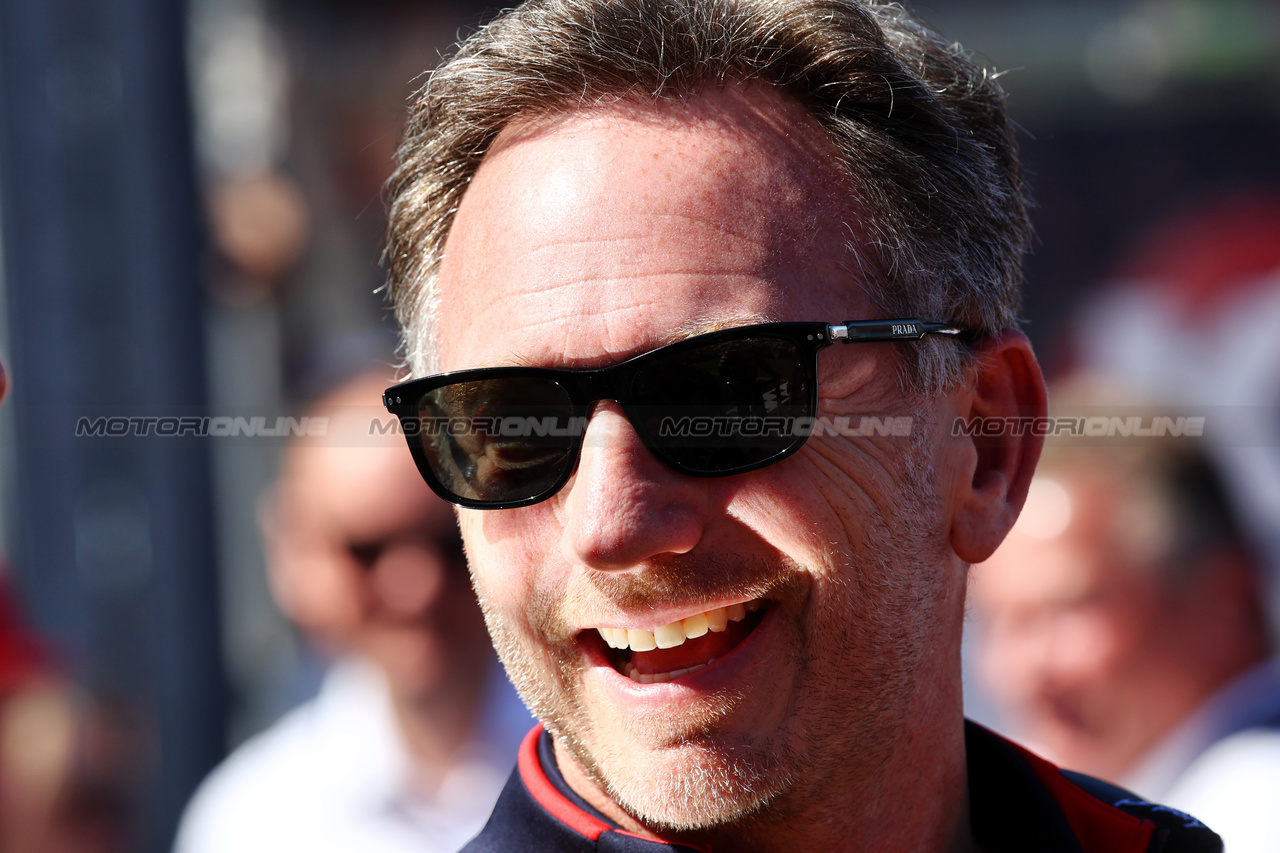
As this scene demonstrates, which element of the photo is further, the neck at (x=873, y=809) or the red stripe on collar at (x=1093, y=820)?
the red stripe on collar at (x=1093, y=820)

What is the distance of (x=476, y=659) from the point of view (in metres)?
3.72

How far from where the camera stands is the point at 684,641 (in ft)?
5.37

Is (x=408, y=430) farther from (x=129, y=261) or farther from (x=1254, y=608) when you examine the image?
(x=129, y=261)

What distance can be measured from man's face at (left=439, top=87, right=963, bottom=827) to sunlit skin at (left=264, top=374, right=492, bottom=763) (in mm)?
1804

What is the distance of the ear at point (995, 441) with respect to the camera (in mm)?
1882

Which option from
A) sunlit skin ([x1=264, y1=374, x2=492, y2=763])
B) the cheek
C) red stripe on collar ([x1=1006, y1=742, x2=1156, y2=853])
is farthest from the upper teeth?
sunlit skin ([x1=264, y1=374, x2=492, y2=763])

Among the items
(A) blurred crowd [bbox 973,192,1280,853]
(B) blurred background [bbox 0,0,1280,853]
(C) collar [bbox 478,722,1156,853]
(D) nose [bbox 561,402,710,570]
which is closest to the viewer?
(D) nose [bbox 561,402,710,570]

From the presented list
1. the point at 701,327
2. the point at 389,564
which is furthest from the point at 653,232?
the point at 389,564

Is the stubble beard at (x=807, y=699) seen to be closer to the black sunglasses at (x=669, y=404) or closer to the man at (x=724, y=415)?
the man at (x=724, y=415)

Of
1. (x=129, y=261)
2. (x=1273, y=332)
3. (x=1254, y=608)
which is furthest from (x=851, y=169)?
(x=1273, y=332)

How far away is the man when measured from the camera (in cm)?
160

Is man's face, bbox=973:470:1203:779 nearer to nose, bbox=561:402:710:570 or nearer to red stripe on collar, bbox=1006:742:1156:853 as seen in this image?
red stripe on collar, bbox=1006:742:1156:853

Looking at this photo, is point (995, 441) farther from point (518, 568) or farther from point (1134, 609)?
point (1134, 609)

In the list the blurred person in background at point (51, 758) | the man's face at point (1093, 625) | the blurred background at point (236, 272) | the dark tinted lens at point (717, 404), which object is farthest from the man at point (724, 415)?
the blurred person in background at point (51, 758)
